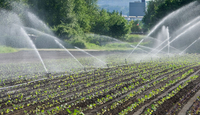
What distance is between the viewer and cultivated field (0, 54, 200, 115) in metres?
9.64

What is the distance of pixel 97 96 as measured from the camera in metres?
11.6

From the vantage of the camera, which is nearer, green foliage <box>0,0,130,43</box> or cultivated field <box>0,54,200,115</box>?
cultivated field <box>0,54,200,115</box>

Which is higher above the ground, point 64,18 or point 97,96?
point 64,18

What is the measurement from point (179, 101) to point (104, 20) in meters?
50.3

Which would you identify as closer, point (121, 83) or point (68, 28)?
point (121, 83)

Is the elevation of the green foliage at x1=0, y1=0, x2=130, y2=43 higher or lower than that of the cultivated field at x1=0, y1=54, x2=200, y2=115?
higher

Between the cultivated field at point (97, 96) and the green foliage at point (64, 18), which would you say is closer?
the cultivated field at point (97, 96)

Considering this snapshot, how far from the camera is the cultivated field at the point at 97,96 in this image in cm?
964

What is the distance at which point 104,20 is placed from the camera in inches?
2349

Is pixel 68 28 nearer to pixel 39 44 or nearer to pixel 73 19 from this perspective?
pixel 73 19

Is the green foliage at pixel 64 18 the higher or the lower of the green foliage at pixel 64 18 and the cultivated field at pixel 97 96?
the higher

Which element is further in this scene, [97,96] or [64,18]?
[64,18]

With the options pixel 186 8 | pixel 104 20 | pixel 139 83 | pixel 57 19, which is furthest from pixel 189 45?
pixel 139 83

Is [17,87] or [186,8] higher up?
[186,8]
